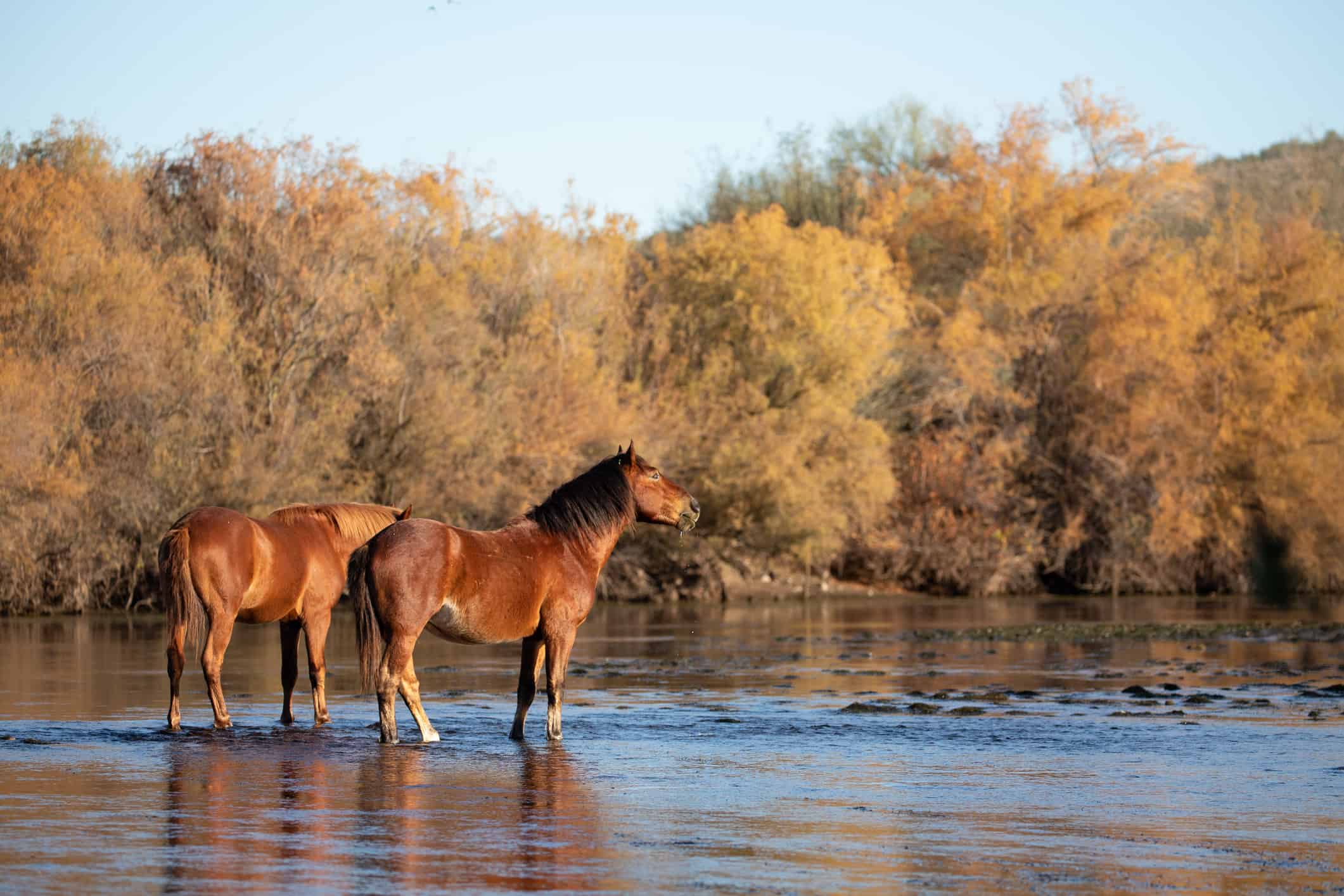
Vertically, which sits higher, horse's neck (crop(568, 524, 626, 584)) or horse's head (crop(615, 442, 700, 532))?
horse's head (crop(615, 442, 700, 532))

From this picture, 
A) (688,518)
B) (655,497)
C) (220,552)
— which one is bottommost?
(220,552)

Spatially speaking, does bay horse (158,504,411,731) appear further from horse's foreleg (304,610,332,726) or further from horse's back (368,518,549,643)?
horse's back (368,518,549,643)

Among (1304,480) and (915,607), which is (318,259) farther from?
(1304,480)

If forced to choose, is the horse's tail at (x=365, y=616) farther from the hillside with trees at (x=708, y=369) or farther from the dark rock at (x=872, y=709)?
the hillside with trees at (x=708, y=369)

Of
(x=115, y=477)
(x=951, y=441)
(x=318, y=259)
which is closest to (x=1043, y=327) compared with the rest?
(x=951, y=441)

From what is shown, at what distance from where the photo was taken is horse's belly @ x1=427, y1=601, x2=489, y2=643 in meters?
11.9

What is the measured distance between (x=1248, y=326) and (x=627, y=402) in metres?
17.2

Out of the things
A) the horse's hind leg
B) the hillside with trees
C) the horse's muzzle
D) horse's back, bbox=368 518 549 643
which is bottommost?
Answer: the horse's hind leg

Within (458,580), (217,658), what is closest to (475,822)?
(458,580)

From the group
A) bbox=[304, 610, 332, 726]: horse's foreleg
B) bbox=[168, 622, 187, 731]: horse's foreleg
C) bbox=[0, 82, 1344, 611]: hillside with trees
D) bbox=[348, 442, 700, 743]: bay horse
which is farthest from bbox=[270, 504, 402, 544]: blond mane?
bbox=[0, 82, 1344, 611]: hillside with trees

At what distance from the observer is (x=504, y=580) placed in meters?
12.0

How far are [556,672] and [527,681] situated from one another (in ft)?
0.93

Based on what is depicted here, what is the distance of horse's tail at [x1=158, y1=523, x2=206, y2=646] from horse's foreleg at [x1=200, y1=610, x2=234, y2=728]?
120 mm

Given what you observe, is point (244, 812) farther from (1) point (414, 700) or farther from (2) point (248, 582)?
(2) point (248, 582)
